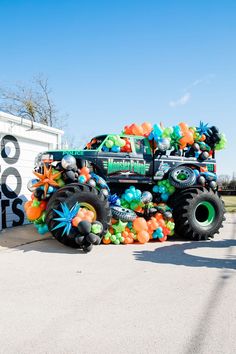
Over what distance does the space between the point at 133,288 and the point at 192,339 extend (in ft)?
4.89

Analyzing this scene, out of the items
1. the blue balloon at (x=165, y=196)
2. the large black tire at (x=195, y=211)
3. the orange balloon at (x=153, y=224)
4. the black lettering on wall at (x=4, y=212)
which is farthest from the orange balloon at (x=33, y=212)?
the large black tire at (x=195, y=211)

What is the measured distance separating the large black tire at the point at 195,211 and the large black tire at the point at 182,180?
0.52 ft

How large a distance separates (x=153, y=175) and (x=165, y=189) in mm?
480

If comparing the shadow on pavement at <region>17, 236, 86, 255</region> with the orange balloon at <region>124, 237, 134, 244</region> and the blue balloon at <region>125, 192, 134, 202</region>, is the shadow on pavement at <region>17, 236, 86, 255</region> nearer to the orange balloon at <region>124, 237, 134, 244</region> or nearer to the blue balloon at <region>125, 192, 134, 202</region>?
the orange balloon at <region>124, 237, 134, 244</region>

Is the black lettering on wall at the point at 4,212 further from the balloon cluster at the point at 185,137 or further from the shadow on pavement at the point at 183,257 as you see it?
the shadow on pavement at the point at 183,257

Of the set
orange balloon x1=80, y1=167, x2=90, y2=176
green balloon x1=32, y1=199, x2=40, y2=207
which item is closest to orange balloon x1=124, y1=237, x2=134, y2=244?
orange balloon x1=80, y1=167, x2=90, y2=176

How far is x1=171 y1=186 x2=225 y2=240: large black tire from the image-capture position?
310 inches

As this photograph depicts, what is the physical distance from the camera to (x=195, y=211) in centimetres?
813

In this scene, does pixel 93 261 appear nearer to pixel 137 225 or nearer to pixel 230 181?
pixel 137 225

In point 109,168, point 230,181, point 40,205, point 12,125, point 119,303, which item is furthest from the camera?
point 230,181

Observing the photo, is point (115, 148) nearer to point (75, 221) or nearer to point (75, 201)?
point (75, 201)

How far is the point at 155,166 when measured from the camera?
852 cm

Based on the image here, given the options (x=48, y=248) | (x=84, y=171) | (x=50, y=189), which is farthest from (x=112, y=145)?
(x=48, y=248)

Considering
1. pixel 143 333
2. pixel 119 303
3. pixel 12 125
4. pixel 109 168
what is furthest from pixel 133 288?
pixel 12 125
